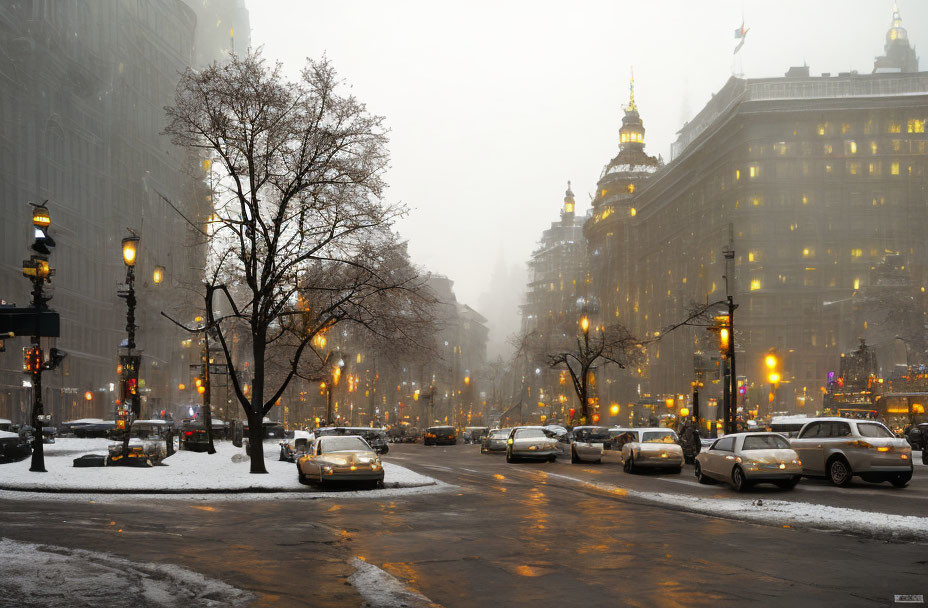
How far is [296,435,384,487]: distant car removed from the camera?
24859mm

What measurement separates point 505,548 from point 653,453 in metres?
19.5

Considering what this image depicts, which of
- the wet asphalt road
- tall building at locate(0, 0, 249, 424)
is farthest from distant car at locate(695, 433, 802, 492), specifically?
tall building at locate(0, 0, 249, 424)

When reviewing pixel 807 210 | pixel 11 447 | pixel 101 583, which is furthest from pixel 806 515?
pixel 807 210

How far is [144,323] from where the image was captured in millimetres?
115750

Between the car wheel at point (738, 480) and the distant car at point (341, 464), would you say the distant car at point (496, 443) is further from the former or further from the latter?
the car wheel at point (738, 480)

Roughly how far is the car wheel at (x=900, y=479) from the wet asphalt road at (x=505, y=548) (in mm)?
1928

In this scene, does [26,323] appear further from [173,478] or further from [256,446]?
[256,446]

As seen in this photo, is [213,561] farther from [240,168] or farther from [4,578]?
[240,168]

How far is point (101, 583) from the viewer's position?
991 centimetres

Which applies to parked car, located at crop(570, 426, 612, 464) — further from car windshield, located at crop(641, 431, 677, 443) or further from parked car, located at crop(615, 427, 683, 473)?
car windshield, located at crop(641, 431, 677, 443)

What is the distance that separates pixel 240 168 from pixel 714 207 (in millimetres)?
110509

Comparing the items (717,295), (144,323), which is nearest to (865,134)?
(717,295)

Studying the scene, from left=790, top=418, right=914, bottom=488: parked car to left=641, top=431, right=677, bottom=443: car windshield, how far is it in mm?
6855

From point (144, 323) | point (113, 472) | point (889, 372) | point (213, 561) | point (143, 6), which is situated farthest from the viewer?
point (143, 6)
